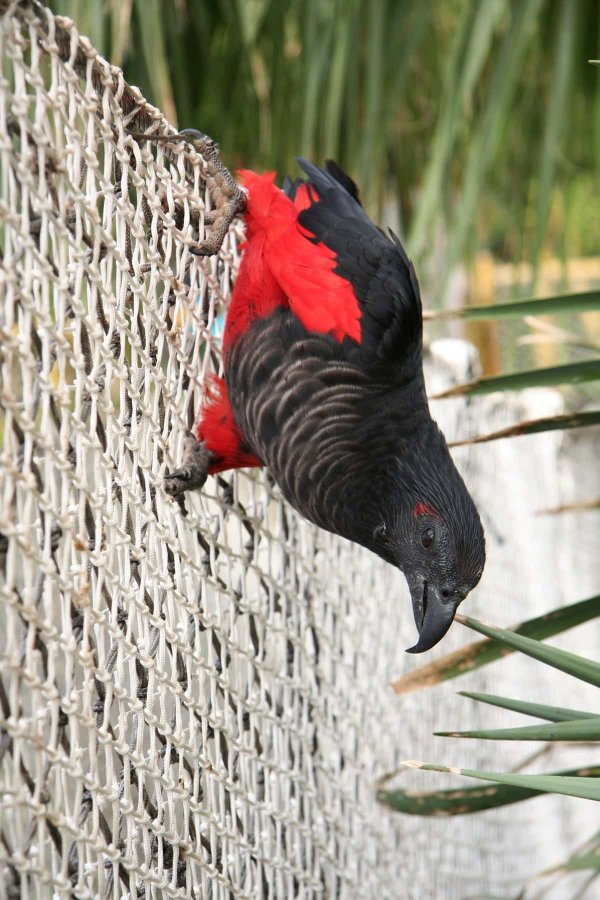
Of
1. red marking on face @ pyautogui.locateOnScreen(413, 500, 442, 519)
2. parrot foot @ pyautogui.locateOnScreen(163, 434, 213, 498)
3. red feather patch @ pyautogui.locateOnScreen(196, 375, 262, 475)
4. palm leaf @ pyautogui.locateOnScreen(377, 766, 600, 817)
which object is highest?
red feather patch @ pyautogui.locateOnScreen(196, 375, 262, 475)

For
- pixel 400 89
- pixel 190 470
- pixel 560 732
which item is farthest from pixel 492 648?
pixel 400 89

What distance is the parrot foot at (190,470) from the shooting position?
1.15 m

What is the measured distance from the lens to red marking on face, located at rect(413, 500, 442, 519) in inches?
51.5

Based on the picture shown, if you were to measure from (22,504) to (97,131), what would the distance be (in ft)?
1.55

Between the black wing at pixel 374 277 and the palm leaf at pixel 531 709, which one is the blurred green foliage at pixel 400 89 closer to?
the black wing at pixel 374 277

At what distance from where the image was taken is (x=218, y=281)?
1.45 m

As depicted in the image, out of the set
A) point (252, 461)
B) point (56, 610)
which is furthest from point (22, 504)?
point (252, 461)

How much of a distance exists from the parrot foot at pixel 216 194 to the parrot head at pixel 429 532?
43 centimetres

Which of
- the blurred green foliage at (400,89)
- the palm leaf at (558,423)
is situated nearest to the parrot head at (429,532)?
the palm leaf at (558,423)

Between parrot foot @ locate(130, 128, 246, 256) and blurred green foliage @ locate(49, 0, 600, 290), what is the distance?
873mm

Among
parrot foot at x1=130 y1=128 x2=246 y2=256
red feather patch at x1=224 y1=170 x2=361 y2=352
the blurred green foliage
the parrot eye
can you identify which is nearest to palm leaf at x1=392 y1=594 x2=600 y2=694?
the parrot eye

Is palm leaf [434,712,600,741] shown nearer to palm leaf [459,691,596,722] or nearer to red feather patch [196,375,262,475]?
palm leaf [459,691,596,722]

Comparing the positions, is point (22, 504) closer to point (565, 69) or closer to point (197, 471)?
point (197, 471)

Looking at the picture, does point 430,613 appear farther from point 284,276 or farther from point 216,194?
point 216,194
